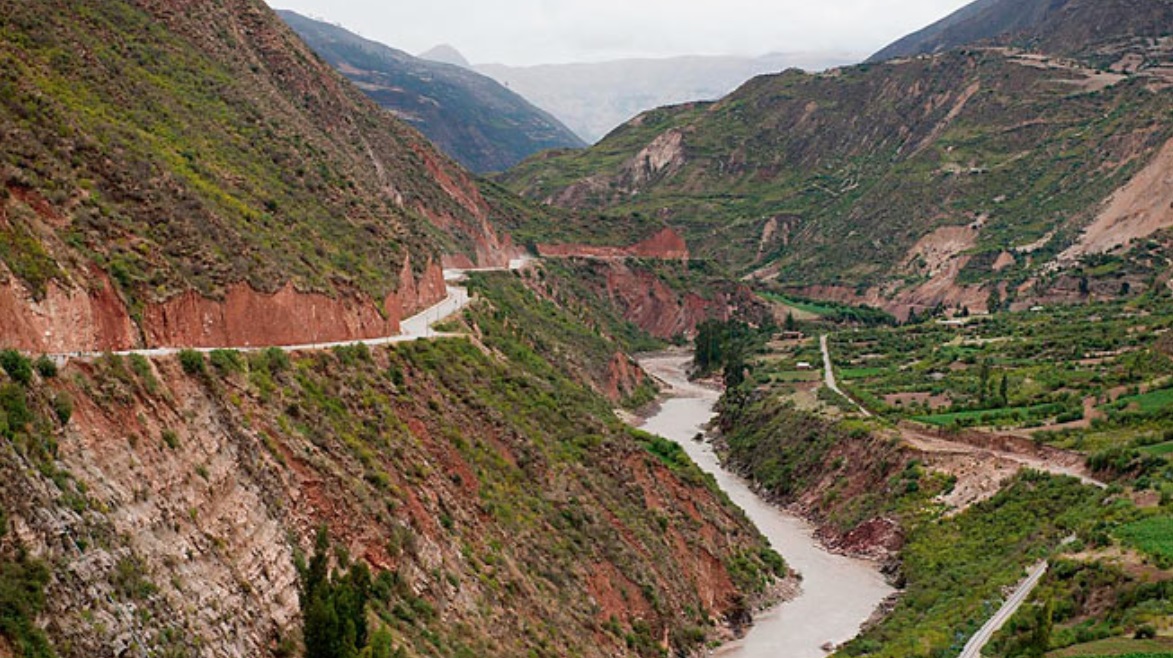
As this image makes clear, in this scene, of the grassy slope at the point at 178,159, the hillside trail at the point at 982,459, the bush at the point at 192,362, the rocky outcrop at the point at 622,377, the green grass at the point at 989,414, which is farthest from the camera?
the rocky outcrop at the point at 622,377

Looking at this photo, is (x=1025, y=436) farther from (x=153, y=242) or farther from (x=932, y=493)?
(x=153, y=242)

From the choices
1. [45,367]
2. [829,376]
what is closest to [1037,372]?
[829,376]

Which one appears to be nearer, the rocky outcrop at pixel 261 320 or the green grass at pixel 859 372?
the rocky outcrop at pixel 261 320

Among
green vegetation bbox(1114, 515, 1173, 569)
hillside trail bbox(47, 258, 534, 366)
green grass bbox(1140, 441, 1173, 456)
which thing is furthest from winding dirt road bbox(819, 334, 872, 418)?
green vegetation bbox(1114, 515, 1173, 569)

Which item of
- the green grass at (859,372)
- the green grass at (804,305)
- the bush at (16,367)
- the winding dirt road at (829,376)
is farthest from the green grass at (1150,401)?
the green grass at (804,305)

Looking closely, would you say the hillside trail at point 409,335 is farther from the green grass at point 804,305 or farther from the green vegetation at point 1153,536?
the green grass at point 804,305

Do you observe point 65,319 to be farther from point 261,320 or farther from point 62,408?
point 261,320

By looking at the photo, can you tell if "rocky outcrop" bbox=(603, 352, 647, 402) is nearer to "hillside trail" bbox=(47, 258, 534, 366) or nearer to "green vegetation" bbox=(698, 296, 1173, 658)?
"green vegetation" bbox=(698, 296, 1173, 658)
